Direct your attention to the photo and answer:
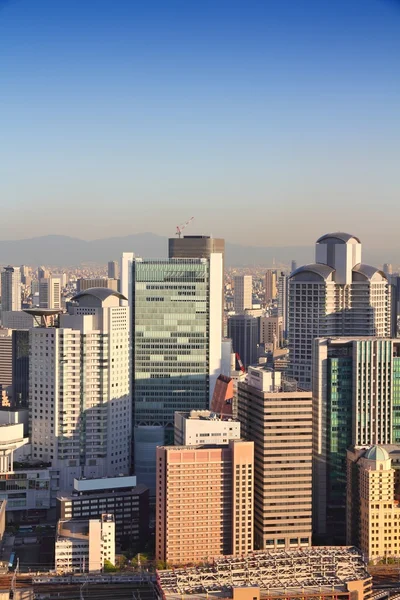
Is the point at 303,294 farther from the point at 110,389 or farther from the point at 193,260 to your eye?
the point at 110,389

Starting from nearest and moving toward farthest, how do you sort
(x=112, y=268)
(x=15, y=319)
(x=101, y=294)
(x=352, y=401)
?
(x=352, y=401) < (x=101, y=294) < (x=15, y=319) < (x=112, y=268)

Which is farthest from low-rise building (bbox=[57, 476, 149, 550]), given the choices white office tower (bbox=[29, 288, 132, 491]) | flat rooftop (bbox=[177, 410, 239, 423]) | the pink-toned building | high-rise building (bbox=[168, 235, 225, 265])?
high-rise building (bbox=[168, 235, 225, 265])

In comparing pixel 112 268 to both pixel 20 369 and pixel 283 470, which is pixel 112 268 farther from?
pixel 283 470

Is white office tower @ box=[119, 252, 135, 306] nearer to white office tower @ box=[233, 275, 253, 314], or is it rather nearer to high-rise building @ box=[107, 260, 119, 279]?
high-rise building @ box=[107, 260, 119, 279]

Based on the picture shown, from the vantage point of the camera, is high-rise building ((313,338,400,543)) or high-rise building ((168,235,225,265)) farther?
high-rise building ((168,235,225,265))

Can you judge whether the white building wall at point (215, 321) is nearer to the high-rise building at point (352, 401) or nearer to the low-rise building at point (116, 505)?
the high-rise building at point (352, 401)

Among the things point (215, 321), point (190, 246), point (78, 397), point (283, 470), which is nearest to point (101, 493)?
point (78, 397)
